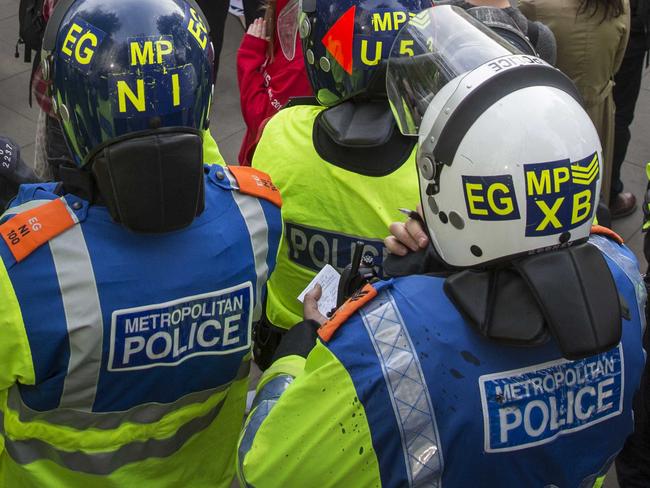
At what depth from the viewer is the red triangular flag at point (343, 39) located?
2.41 metres

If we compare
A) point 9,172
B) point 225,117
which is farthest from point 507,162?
point 225,117

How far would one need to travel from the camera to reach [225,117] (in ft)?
19.4

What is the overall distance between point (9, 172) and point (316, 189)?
924mm

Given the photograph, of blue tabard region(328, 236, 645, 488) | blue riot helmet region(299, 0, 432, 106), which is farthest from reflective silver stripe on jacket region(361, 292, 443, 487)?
blue riot helmet region(299, 0, 432, 106)

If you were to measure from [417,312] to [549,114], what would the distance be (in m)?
0.46

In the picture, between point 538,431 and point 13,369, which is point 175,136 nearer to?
point 13,369

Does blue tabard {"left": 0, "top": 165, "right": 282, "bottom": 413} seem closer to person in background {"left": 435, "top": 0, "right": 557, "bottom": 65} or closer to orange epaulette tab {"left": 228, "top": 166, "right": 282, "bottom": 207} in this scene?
orange epaulette tab {"left": 228, "top": 166, "right": 282, "bottom": 207}

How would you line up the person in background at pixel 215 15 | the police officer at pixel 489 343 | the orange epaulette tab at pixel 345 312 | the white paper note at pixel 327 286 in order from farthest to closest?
the person in background at pixel 215 15
the white paper note at pixel 327 286
the orange epaulette tab at pixel 345 312
the police officer at pixel 489 343

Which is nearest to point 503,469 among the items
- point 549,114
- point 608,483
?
point 549,114

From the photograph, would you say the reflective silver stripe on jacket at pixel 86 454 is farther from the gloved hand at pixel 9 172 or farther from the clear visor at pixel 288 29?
the clear visor at pixel 288 29

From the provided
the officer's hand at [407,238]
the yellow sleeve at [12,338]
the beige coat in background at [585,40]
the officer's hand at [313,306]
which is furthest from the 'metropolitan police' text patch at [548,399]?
the beige coat in background at [585,40]

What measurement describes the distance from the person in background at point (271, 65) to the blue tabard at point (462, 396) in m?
1.90

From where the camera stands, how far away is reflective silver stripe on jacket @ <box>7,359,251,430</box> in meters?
1.89

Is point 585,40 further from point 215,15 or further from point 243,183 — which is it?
point 215,15
